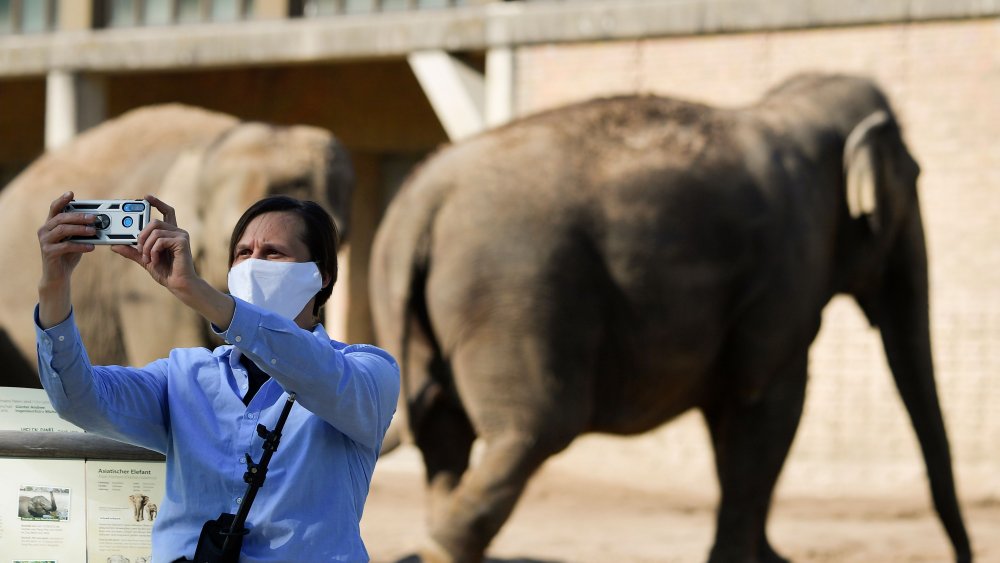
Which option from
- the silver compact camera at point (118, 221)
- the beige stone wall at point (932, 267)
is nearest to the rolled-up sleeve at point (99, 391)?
the silver compact camera at point (118, 221)

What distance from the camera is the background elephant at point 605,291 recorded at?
16.2 ft

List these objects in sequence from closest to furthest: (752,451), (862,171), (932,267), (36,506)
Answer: (36,506), (752,451), (862,171), (932,267)

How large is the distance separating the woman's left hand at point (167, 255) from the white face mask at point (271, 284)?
0.17 metres

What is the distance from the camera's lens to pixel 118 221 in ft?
6.41

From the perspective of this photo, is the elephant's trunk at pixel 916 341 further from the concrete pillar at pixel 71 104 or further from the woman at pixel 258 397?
the concrete pillar at pixel 71 104

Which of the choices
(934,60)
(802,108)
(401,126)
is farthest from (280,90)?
(802,108)

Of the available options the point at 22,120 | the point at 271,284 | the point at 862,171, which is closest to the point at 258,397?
the point at 271,284

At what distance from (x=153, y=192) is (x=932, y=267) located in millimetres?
5939

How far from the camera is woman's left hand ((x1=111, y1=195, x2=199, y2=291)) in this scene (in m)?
1.85

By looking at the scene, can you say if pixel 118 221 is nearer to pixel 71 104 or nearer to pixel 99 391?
pixel 99 391

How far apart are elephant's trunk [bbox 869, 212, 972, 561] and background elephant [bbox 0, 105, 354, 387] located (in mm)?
2483

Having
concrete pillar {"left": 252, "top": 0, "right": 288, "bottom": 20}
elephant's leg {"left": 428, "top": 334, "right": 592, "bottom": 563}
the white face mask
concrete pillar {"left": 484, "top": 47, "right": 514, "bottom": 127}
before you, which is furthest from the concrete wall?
the white face mask

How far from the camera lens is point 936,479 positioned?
6355 mm

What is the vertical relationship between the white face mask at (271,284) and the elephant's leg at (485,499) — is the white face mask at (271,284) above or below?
above
